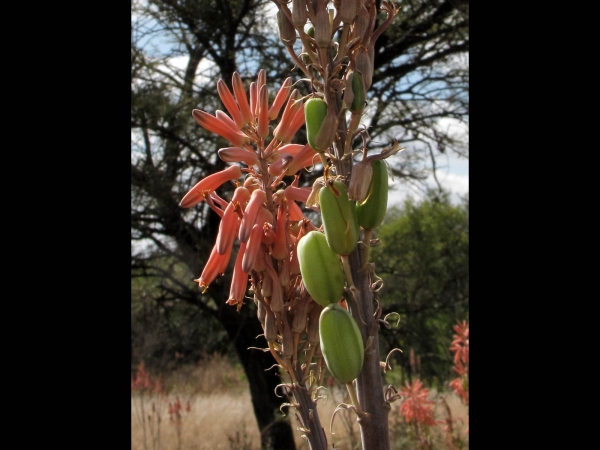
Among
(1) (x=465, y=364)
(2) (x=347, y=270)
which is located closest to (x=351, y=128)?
(2) (x=347, y=270)

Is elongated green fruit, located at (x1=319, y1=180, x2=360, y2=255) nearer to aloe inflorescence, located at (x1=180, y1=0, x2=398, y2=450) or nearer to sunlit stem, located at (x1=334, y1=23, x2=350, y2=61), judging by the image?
aloe inflorescence, located at (x1=180, y1=0, x2=398, y2=450)

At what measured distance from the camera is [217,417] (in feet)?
19.2

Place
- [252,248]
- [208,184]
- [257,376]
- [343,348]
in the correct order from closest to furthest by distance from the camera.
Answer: [343,348] → [252,248] → [208,184] → [257,376]

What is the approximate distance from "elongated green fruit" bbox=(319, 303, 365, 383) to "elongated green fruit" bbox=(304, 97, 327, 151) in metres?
0.19

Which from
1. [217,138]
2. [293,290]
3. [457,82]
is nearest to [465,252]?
[457,82]

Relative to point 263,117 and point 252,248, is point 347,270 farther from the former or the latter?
point 263,117

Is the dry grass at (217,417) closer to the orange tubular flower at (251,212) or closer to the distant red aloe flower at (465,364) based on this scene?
the distant red aloe flower at (465,364)

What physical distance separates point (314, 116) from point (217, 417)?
18.2 ft

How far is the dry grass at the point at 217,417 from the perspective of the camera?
4.48 meters

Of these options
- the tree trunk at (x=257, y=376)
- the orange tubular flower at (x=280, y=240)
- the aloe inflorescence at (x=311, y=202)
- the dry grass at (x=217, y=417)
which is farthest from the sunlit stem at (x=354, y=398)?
the tree trunk at (x=257, y=376)

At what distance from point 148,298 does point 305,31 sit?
6054mm

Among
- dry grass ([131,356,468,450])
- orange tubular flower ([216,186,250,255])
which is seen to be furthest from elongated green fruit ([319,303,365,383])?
dry grass ([131,356,468,450])
